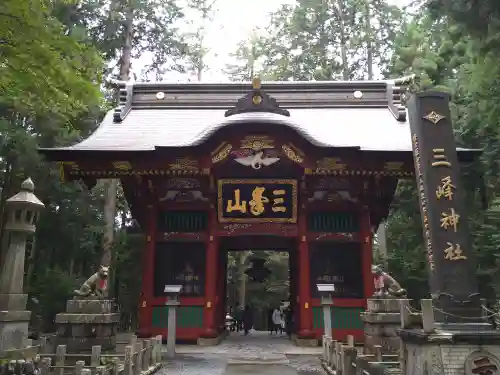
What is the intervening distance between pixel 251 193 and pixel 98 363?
6.49 m

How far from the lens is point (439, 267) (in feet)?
19.7

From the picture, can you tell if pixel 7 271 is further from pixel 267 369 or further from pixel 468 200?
pixel 468 200

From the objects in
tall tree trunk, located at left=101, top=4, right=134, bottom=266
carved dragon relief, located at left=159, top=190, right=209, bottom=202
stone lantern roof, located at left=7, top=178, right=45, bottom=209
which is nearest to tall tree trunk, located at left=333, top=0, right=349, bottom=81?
tall tree trunk, located at left=101, top=4, right=134, bottom=266

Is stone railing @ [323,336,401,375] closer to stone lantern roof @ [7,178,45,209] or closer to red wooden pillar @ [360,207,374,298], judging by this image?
red wooden pillar @ [360,207,374,298]

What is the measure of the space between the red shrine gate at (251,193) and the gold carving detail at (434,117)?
15.0 ft

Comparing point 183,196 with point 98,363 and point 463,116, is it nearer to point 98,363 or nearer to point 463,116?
point 98,363

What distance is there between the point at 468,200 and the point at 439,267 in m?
10.5

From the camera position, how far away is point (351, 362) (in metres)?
6.77

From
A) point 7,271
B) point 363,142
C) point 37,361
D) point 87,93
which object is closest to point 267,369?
point 37,361

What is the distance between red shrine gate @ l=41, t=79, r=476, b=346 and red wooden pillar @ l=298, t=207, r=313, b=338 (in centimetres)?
3

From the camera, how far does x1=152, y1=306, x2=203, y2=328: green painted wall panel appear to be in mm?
12258

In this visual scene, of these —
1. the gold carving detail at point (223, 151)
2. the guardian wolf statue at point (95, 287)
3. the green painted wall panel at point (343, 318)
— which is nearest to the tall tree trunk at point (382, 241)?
the green painted wall panel at point (343, 318)

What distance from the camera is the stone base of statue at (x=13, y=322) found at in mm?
6512

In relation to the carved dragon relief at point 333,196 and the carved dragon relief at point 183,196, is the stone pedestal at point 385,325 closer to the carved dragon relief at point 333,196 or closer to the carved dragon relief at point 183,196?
the carved dragon relief at point 333,196
